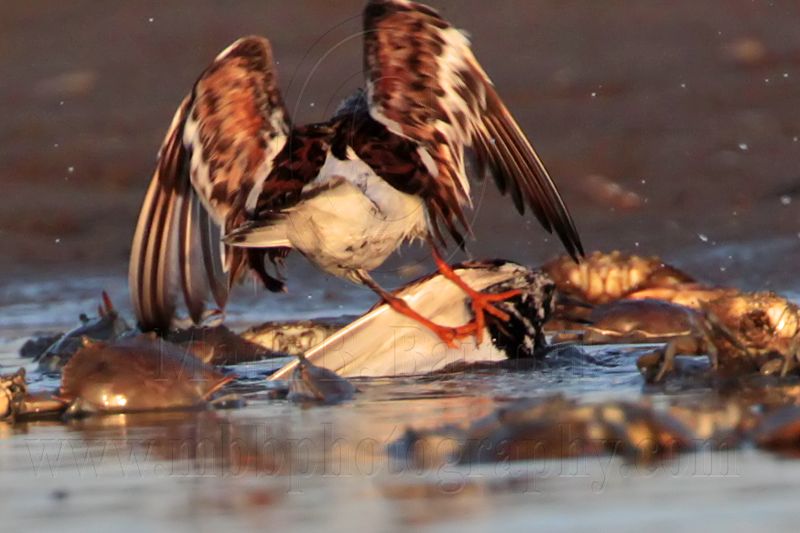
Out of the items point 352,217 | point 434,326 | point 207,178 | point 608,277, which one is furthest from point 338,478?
point 608,277

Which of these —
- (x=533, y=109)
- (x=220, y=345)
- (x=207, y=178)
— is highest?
(x=533, y=109)

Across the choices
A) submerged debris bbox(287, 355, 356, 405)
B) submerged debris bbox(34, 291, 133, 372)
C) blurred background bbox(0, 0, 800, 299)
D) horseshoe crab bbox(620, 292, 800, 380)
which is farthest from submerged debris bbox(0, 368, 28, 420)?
blurred background bbox(0, 0, 800, 299)

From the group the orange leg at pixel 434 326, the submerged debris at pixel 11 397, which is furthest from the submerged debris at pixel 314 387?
the submerged debris at pixel 11 397

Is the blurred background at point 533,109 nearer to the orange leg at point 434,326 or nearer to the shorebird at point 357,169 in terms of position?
the shorebird at point 357,169

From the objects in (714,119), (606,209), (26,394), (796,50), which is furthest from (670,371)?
(796,50)

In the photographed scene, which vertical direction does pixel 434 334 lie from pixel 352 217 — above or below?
below

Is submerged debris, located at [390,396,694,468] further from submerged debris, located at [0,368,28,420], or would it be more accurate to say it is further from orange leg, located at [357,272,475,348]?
orange leg, located at [357,272,475,348]

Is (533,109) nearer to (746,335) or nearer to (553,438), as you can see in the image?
(746,335)
